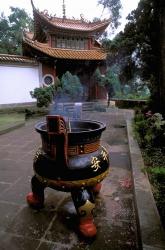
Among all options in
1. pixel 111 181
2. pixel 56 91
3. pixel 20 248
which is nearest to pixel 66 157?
pixel 20 248

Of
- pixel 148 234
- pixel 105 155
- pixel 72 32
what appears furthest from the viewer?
pixel 72 32

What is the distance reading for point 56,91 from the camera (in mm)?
13078

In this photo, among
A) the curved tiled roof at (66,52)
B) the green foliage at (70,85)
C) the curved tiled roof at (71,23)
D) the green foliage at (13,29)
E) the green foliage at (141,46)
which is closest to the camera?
the green foliage at (141,46)

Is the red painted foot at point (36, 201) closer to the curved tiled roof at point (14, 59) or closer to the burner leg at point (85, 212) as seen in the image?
the burner leg at point (85, 212)

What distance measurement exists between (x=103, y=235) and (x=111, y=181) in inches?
55.0

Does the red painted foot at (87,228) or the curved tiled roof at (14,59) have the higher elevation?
the curved tiled roof at (14,59)

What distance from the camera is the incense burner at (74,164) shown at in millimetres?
2379

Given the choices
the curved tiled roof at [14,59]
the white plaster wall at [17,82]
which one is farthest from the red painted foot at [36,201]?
the curved tiled roof at [14,59]

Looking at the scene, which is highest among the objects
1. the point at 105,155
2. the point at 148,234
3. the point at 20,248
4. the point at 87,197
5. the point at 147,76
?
the point at 147,76

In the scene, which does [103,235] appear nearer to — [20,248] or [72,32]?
[20,248]

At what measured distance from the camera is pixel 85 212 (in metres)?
2.39

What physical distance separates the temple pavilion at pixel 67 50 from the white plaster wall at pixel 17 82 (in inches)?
28.1

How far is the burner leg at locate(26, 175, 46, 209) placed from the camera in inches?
112

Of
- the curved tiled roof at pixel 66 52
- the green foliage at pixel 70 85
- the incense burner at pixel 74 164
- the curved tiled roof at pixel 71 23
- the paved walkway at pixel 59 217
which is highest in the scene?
the curved tiled roof at pixel 71 23
